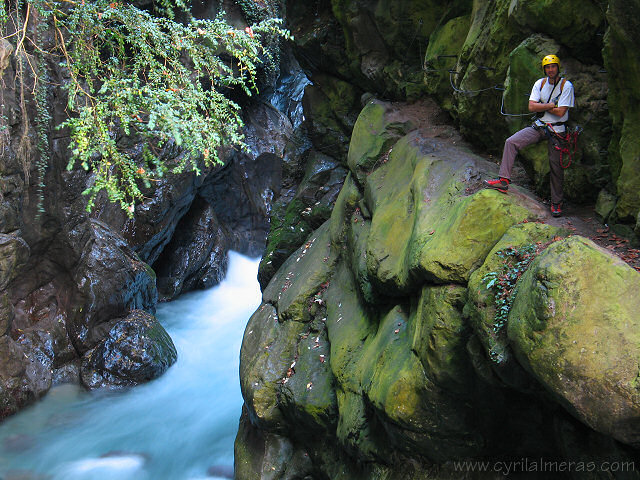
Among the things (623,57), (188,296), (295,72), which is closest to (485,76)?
(623,57)

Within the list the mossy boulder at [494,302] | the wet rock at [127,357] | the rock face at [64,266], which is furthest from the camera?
the wet rock at [127,357]

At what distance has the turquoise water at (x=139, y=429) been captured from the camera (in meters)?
9.24

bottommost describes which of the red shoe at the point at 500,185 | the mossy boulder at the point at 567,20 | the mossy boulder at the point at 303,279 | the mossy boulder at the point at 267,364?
the mossy boulder at the point at 267,364

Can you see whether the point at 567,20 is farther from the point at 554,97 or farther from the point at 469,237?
the point at 469,237

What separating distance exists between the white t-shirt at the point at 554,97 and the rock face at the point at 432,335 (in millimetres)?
1056

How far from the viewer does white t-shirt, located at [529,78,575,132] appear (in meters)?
5.66

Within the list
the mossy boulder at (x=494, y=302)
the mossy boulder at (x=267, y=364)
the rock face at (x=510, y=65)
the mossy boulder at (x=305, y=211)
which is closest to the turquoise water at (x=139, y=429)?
the mossy boulder at (x=267, y=364)

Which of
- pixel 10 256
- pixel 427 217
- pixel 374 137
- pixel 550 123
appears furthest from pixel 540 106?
pixel 10 256

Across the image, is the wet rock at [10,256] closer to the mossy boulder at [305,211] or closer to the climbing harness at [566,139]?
the mossy boulder at [305,211]

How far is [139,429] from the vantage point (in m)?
10.6

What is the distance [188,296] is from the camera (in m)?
18.3

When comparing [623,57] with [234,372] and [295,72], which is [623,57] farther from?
[295,72]

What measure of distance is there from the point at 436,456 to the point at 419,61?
8.55 m

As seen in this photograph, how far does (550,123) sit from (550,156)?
0.40 metres
